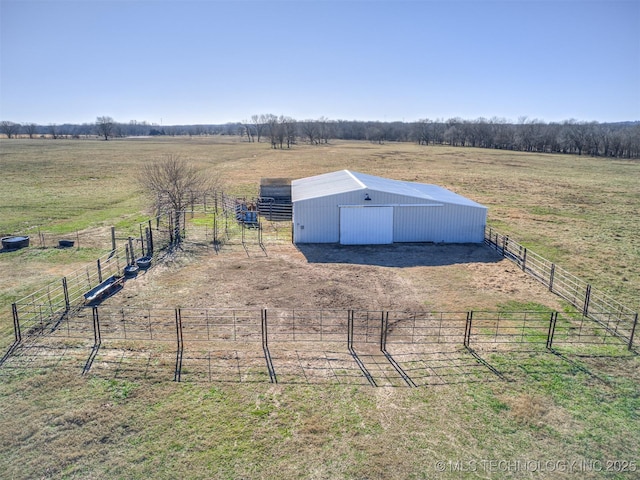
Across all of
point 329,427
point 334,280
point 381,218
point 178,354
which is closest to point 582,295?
point 334,280

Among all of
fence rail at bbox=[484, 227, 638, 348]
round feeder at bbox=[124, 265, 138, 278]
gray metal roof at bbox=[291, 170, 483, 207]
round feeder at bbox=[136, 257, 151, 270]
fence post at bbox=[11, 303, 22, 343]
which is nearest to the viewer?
fence post at bbox=[11, 303, 22, 343]

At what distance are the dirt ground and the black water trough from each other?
840 centimetres


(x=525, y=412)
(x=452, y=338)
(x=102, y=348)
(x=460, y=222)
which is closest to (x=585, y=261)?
(x=460, y=222)

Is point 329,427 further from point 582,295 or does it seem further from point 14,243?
point 14,243

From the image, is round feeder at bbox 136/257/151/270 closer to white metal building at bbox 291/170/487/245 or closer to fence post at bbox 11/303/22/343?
fence post at bbox 11/303/22/343

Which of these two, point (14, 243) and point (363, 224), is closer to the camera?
point (14, 243)

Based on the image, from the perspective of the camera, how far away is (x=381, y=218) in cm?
2464

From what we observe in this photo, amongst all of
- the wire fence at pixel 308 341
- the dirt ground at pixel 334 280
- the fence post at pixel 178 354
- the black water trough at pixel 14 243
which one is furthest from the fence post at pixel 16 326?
the black water trough at pixel 14 243

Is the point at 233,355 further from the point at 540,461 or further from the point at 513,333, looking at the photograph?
the point at 513,333

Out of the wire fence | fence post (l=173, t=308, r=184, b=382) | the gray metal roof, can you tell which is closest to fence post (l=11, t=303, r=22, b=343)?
the wire fence

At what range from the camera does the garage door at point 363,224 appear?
24.5m

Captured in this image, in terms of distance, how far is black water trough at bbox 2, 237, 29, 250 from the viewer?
72.6 feet

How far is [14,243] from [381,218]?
65.7 ft

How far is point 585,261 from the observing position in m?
21.9
